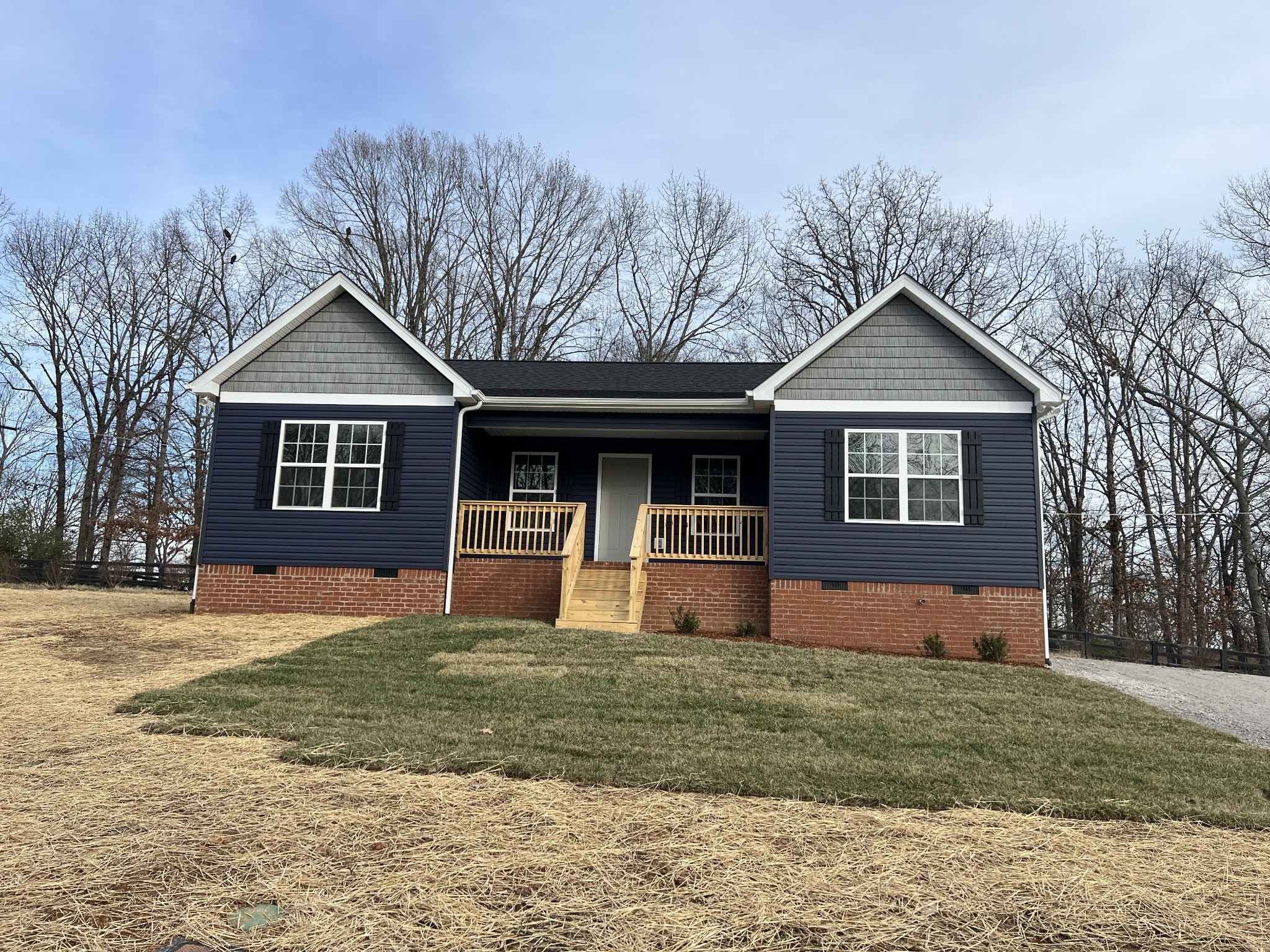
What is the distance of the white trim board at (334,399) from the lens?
521 inches

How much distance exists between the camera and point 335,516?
12961mm

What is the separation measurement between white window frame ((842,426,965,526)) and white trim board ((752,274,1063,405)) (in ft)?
4.03

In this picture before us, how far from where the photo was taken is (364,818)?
12.9 ft

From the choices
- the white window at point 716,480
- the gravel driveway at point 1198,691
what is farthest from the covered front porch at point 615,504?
the gravel driveway at point 1198,691

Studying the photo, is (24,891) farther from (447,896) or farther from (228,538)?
(228,538)

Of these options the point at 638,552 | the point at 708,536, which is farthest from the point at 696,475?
the point at 638,552

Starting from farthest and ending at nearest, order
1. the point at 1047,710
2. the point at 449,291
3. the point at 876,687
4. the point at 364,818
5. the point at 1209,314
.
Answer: the point at 449,291 < the point at 1209,314 < the point at 876,687 < the point at 1047,710 < the point at 364,818

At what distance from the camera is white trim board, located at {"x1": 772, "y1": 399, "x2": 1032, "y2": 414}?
485 inches

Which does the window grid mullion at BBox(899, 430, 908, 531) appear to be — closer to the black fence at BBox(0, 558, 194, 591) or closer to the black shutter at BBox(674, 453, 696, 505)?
the black shutter at BBox(674, 453, 696, 505)

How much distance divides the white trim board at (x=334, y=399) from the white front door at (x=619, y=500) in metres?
3.67

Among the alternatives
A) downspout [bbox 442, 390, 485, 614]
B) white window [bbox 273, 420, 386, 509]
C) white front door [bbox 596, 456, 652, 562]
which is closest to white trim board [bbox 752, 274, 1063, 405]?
white front door [bbox 596, 456, 652, 562]

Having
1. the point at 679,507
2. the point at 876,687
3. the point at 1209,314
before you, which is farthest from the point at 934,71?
the point at 1209,314

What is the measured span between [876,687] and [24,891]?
23.2 feet

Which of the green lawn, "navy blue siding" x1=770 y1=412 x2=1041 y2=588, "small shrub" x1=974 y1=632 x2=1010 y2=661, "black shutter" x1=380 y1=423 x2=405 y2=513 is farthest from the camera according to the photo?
"black shutter" x1=380 y1=423 x2=405 y2=513
